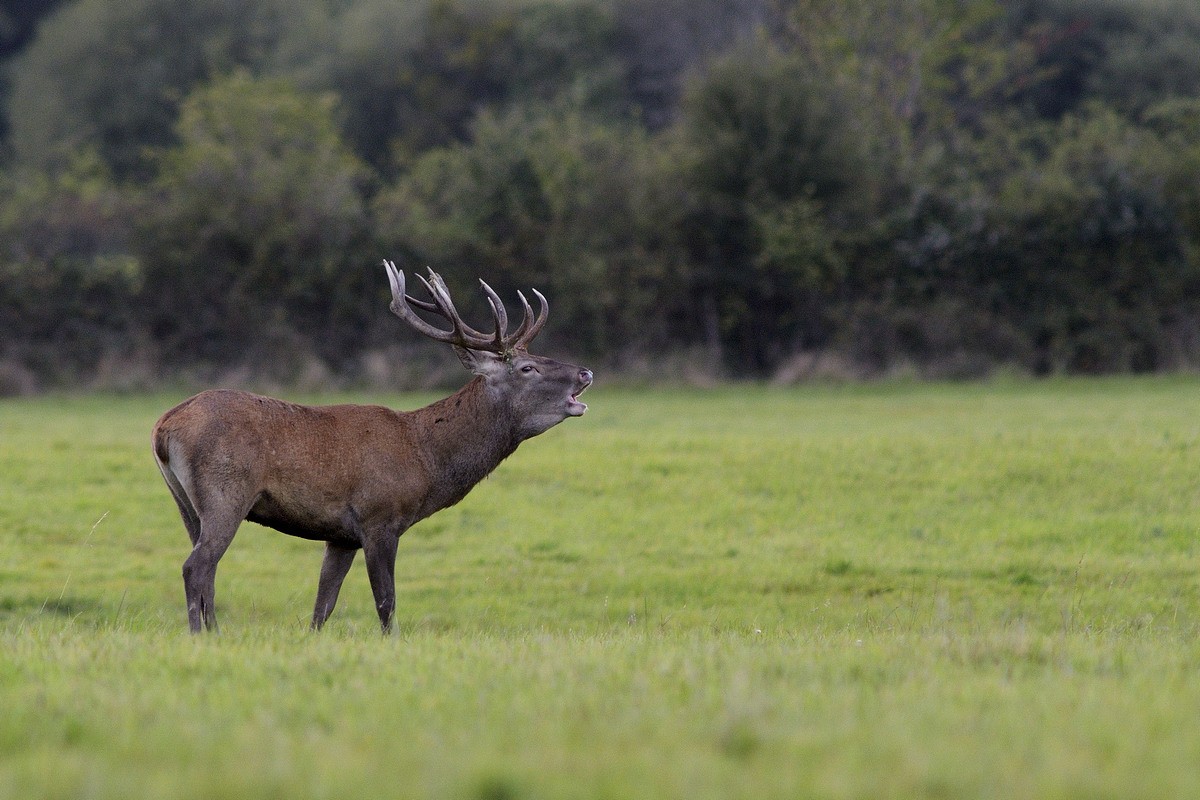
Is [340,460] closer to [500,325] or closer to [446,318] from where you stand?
[446,318]

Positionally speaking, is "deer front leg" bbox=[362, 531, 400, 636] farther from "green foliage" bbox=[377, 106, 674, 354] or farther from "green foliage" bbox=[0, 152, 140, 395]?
"green foliage" bbox=[0, 152, 140, 395]

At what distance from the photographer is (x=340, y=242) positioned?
3691 cm

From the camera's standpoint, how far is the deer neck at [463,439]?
11.1 meters

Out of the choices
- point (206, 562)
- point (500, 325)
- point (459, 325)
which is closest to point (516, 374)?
point (500, 325)

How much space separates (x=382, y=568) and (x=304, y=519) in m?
0.64

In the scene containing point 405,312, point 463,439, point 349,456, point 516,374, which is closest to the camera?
point 349,456

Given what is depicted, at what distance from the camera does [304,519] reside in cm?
1035

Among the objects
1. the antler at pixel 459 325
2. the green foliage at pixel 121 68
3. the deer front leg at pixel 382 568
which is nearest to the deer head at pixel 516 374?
the antler at pixel 459 325

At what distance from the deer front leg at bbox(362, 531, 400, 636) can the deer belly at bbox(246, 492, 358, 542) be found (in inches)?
7.3

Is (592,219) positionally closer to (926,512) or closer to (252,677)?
(926,512)

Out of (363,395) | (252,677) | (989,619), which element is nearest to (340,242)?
(363,395)

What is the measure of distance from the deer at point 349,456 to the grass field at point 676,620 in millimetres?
616

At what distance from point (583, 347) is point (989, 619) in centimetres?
2512

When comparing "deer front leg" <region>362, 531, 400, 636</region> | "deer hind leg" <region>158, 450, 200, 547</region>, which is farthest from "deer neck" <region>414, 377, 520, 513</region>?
"deer hind leg" <region>158, 450, 200, 547</region>
